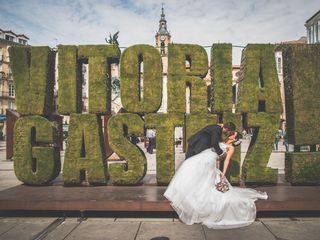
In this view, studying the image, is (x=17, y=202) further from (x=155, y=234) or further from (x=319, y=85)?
(x=319, y=85)

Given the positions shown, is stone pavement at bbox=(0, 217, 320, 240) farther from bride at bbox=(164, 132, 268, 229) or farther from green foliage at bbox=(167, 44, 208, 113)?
green foliage at bbox=(167, 44, 208, 113)

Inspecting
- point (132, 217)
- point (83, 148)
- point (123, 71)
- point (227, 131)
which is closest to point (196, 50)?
point (123, 71)

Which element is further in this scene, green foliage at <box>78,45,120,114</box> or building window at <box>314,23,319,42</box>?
building window at <box>314,23,319,42</box>

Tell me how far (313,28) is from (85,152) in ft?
150

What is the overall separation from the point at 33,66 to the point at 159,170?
410 cm

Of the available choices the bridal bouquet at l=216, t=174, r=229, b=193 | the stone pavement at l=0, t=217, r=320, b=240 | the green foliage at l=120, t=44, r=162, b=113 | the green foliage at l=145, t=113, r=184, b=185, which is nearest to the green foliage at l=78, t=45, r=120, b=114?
the green foliage at l=120, t=44, r=162, b=113

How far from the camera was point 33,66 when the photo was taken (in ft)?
26.4

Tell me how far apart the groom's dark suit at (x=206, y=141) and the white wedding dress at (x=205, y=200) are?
222 millimetres

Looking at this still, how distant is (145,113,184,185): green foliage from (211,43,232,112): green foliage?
3.24 ft

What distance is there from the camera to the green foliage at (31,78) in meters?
7.98

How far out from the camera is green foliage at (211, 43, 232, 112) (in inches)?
311

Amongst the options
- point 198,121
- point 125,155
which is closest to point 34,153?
point 125,155

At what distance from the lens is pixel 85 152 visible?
789cm

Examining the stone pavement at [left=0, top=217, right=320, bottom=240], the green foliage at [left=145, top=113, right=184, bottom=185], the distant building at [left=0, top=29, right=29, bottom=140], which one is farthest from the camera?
the distant building at [left=0, top=29, right=29, bottom=140]
